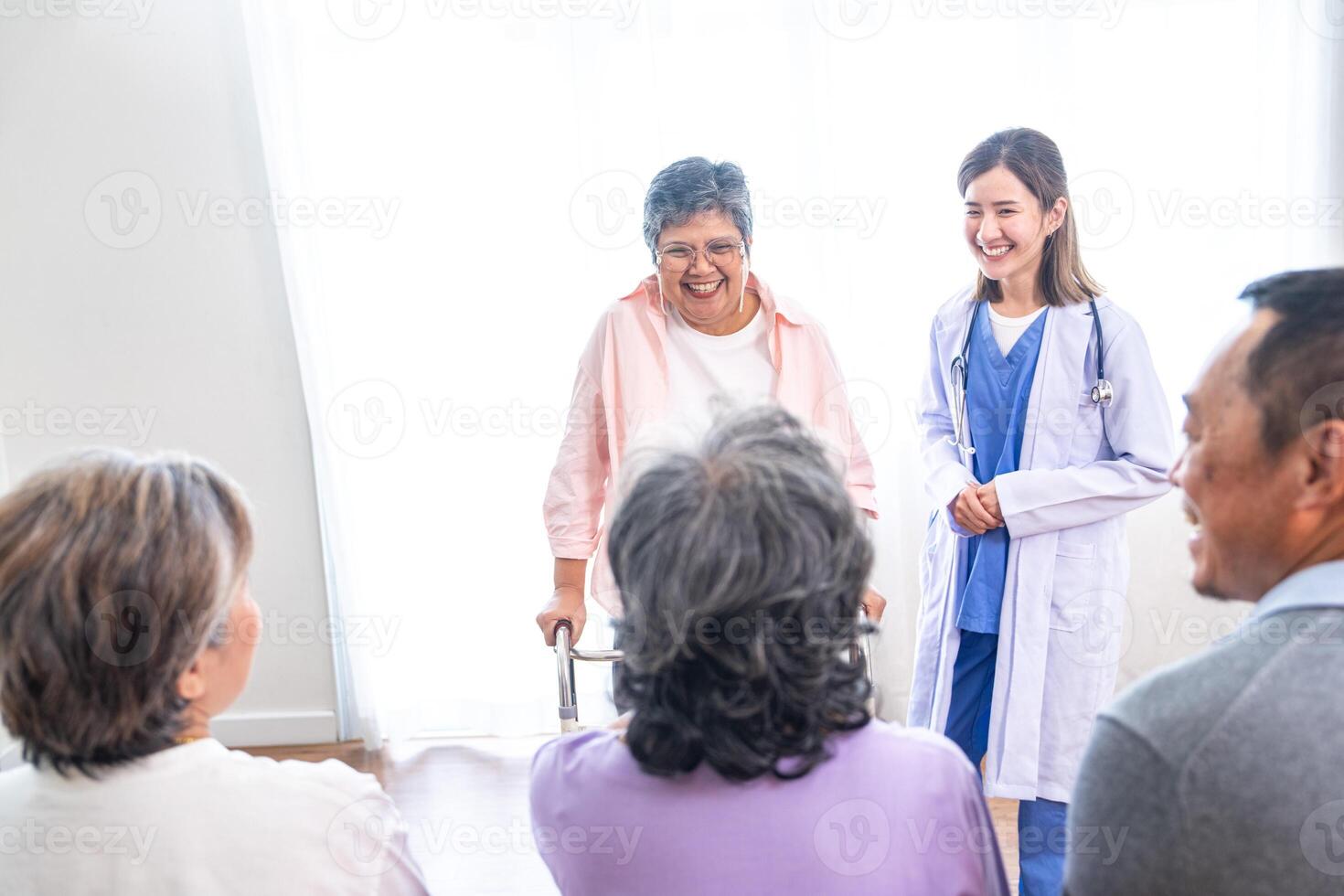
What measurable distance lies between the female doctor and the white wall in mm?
2153

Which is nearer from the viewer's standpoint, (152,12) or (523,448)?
(152,12)

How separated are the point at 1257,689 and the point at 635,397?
132 cm

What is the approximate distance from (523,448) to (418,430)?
0.33m

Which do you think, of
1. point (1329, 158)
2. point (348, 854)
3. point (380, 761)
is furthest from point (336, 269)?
point (1329, 158)

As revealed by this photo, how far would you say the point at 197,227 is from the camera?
3184 millimetres

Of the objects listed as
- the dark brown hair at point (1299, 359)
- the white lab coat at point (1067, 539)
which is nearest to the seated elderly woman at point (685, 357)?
the white lab coat at point (1067, 539)

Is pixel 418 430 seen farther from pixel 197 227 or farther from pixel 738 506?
pixel 738 506

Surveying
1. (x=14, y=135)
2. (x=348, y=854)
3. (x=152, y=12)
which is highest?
(x=152, y=12)

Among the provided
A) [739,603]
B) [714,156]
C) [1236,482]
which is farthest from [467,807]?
[1236,482]

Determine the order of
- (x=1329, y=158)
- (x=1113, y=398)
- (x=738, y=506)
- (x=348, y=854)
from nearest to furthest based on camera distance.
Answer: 1. (x=738, y=506)
2. (x=348, y=854)
3. (x=1113, y=398)
4. (x=1329, y=158)

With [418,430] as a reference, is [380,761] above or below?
below

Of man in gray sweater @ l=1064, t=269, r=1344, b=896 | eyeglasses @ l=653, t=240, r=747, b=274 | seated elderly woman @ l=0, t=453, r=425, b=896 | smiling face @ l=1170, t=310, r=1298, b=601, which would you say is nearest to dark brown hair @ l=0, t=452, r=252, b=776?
seated elderly woman @ l=0, t=453, r=425, b=896

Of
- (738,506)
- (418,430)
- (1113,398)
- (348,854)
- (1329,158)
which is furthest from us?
(418,430)

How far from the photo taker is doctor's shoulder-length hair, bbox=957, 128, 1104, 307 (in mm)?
1979
